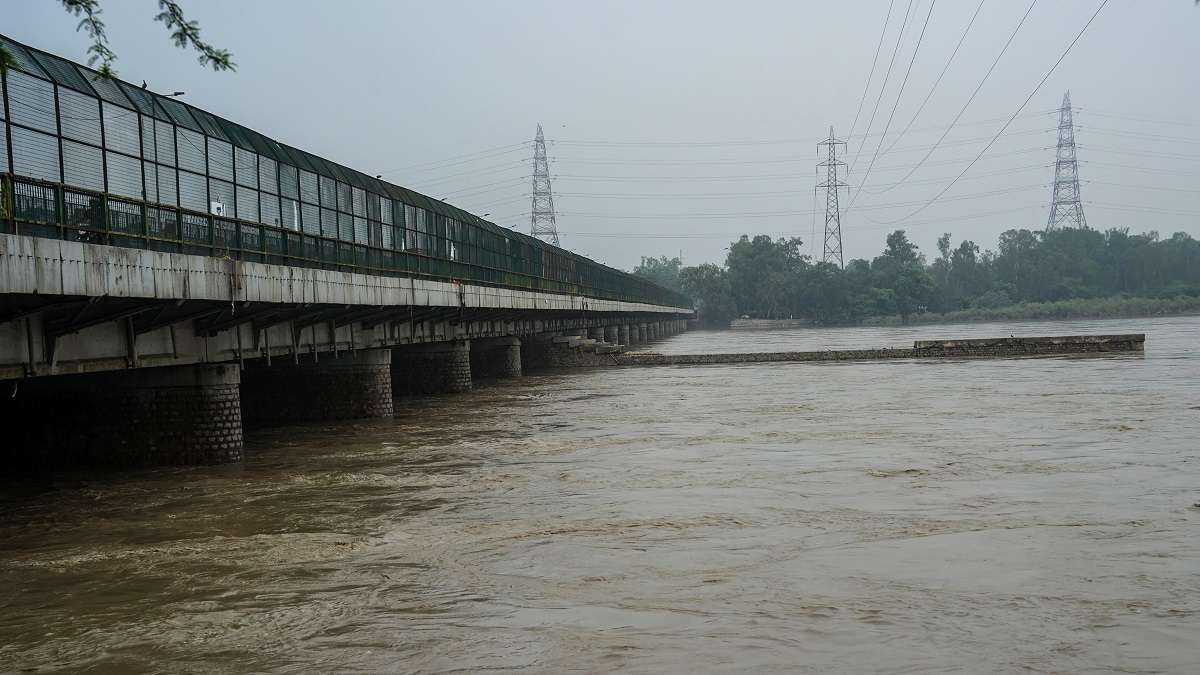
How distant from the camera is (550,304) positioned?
60688mm

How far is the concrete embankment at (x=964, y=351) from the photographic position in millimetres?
64188

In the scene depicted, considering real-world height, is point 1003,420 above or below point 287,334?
below

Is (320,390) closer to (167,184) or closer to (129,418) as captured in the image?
(129,418)

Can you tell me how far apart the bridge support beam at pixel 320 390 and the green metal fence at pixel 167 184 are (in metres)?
3.52

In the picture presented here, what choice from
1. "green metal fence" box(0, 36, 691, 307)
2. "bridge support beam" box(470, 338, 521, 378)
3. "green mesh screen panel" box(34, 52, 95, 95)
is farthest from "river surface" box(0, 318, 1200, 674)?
"bridge support beam" box(470, 338, 521, 378)

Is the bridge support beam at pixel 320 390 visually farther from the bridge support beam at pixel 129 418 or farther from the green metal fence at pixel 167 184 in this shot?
the bridge support beam at pixel 129 418

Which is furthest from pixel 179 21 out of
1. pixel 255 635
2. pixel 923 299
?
pixel 923 299

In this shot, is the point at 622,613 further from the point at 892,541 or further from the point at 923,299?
the point at 923,299

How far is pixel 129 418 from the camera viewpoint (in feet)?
85.8

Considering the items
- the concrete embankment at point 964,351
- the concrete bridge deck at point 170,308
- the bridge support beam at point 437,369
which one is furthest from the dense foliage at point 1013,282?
the concrete bridge deck at point 170,308

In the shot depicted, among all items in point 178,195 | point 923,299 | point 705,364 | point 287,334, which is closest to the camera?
point 178,195

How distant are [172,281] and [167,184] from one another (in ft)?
18.5

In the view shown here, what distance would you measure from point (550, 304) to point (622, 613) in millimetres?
48869

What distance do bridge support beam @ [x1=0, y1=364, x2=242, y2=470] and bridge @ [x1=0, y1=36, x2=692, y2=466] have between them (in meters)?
0.04
